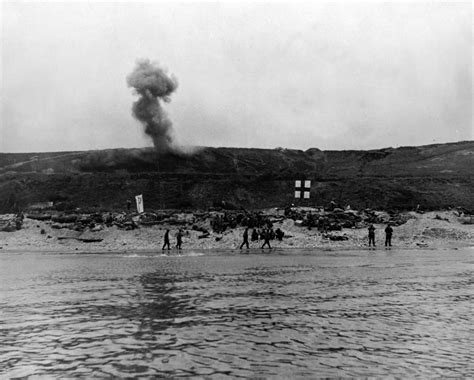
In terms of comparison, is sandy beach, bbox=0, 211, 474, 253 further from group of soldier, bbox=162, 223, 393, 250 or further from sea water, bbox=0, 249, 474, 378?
sea water, bbox=0, 249, 474, 378

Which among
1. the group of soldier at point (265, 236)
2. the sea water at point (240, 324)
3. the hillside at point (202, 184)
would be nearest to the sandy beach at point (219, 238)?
the group of soldier at point (265, 236)

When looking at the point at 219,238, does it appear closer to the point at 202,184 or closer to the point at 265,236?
the point at 265,236

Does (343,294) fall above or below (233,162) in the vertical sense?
below

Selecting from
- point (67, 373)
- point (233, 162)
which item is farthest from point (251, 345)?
point (233, 162)

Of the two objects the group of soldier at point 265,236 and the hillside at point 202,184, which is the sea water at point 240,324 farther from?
the hillside at point 202,184

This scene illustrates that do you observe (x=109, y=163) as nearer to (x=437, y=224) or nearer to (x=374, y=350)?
(x=437, y=224)
